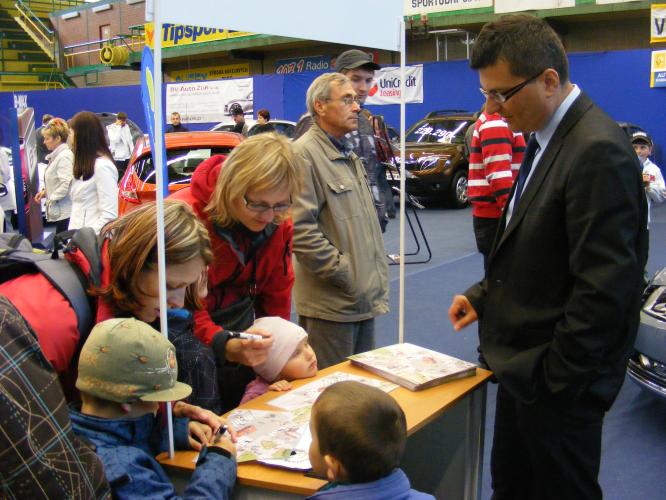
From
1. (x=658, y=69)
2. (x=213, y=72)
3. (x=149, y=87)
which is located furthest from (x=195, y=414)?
(x=213, y=72)

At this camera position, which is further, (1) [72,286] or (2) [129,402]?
(1) [72,286]

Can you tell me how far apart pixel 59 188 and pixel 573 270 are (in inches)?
213

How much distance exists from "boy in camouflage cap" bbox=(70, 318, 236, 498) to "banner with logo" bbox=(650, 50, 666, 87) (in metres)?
13.4

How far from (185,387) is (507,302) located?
1.01 m

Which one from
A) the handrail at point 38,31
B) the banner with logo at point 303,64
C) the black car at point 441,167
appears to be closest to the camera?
the black car at point 441,167

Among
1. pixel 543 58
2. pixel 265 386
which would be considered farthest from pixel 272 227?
pixel 543 58

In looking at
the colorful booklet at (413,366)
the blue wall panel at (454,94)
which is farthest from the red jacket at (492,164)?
the blue wall panel at (454,94)

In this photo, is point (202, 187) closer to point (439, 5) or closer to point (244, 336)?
point (244, 336)

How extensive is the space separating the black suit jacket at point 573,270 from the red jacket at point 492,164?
7.30ft

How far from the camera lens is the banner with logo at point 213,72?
2359 cm

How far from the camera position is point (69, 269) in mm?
1858

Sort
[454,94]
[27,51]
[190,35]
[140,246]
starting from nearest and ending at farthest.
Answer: [140,246] < [454,94] < [190,35] < [27,51]

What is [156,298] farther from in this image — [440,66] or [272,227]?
[440,66]

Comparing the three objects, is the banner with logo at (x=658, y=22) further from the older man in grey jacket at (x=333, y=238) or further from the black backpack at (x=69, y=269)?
the black backpack at (x=69, y=269)
